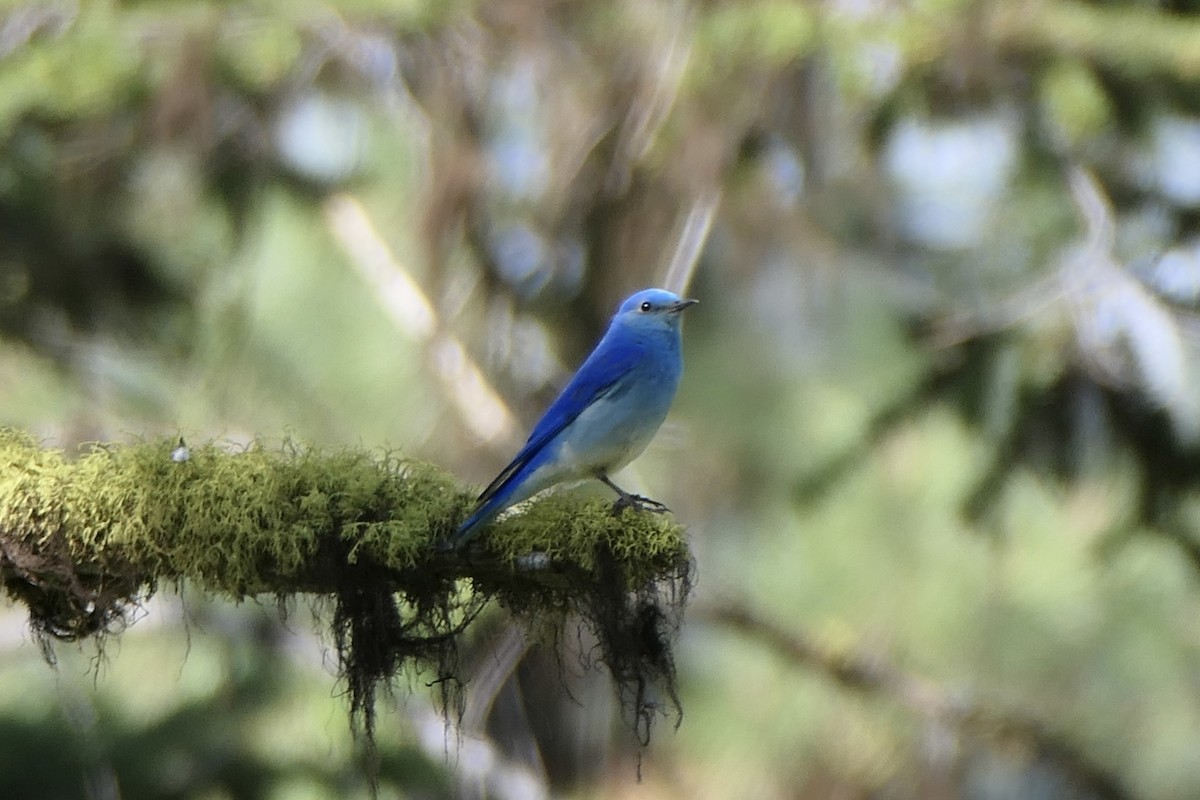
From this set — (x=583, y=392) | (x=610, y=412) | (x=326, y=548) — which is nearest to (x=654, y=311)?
(x=583, y=392)

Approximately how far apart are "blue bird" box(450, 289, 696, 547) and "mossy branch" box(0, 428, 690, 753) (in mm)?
310

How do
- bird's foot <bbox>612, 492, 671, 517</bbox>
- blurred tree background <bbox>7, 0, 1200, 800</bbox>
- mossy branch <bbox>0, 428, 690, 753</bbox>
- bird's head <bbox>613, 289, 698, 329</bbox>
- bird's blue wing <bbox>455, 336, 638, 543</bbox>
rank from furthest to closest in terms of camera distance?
blurred tree background <bbox>7, 0, 1200, 800</bbox> → bird's head <bbox>613, 289, 698, 329</bbox> → bird's blue wing <bbox>455, 336, 638, 543</bbox> → bird's foot <bbox>612, 492, 671, 517</bbox> → mossy branch <bbox>0, 428, 690, 753</bbox>

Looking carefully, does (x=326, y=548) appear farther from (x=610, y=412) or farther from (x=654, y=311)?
(x=654, y=311)

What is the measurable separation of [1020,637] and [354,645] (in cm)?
548

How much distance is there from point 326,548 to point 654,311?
1.64m

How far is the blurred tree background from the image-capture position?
22.6 ft

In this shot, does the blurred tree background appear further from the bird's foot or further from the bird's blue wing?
the bird's foot

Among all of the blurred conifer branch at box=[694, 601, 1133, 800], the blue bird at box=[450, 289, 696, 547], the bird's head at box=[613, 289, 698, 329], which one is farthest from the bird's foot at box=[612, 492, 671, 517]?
the blurred conifer branch at box=[694, 601, 1133, 800]

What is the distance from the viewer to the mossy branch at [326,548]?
334 centimetres

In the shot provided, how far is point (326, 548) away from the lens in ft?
11.1

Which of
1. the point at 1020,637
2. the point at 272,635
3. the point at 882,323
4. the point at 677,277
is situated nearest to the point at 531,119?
the point at 677,277

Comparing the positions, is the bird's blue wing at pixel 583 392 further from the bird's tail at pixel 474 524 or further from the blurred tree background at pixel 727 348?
the blurred tree background at pixel 727 348

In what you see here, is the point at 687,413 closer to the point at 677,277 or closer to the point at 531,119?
the point at 677,277

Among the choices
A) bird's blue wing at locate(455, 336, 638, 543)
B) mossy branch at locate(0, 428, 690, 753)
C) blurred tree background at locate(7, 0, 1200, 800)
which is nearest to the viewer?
mossy branch at locate(0, 428, 690, 753)
